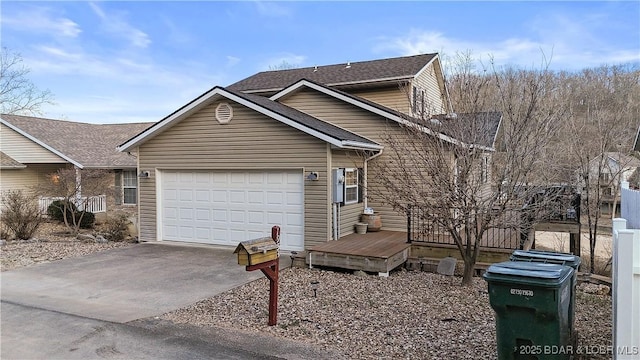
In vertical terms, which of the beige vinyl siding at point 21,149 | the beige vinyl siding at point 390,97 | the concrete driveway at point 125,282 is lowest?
the concrete driveway at point 125,282

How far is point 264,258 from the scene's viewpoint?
559 centimetres

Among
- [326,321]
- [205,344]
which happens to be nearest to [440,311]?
[326,321]

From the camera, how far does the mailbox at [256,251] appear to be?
534 cm

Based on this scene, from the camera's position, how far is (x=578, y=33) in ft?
56.3

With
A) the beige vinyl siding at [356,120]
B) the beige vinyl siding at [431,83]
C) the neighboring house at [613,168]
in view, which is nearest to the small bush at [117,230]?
the beige vinyl siding at [356,120]

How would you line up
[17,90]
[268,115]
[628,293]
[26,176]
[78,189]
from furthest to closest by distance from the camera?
[17,90] → [26,176] → [78,189] → [268,115] → [628,293]

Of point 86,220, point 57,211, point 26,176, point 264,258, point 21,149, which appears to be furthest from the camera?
point 26,176

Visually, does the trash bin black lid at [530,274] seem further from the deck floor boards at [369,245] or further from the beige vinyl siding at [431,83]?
the beige vinyl siding at [431,83]

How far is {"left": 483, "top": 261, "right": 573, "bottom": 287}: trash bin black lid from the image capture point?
372 cm

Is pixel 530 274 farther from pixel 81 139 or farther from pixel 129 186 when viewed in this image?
pixel 81 139

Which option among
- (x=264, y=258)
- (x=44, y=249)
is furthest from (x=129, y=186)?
(x=264, y=258)

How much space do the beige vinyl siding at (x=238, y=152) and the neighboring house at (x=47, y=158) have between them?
8052 mm

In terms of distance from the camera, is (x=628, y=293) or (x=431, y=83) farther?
(x=431, y=83)

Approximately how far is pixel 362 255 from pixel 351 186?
3290 mm
